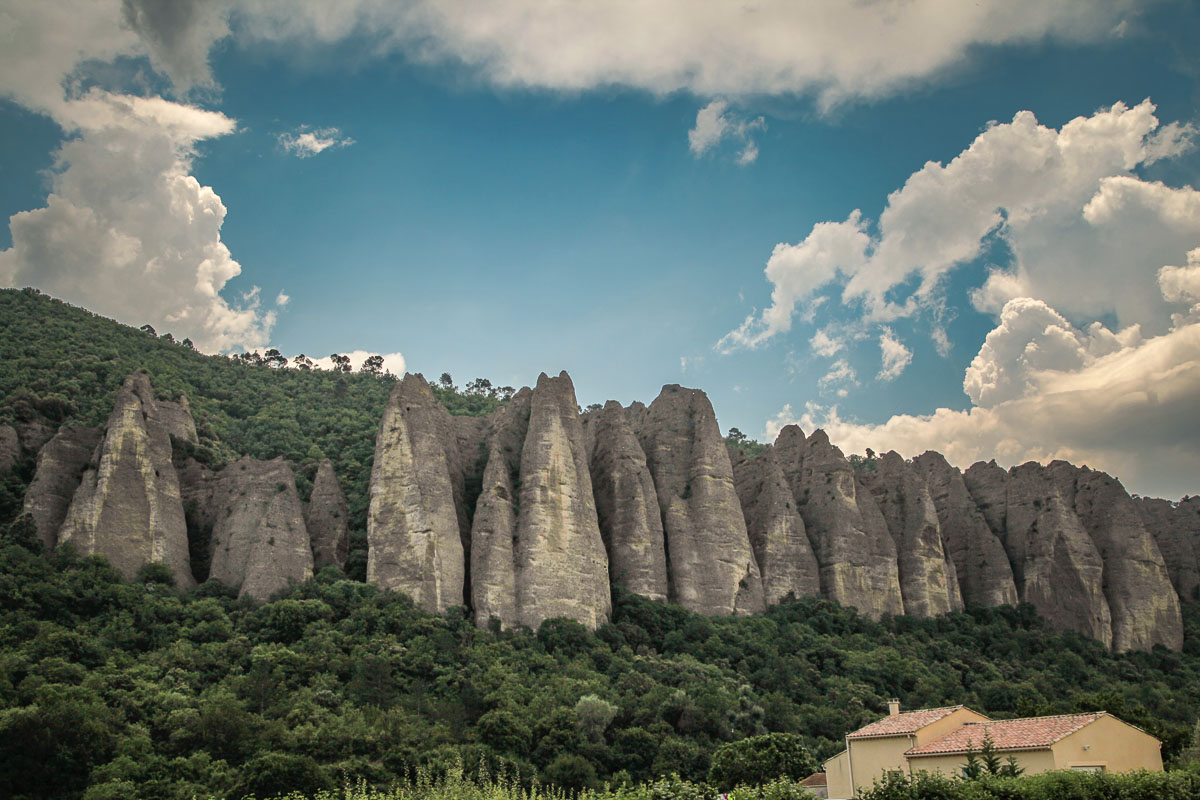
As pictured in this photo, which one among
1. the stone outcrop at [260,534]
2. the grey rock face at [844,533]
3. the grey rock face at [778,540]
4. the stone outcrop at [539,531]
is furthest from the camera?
the grey rock face at [844,533]

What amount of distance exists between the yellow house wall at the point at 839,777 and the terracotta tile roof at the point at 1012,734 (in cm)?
296

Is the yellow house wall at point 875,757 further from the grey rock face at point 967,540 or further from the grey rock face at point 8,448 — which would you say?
the grey rock face at point 8,448

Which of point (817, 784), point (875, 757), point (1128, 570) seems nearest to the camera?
point (875, 757)

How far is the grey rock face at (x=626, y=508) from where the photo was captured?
59.5m

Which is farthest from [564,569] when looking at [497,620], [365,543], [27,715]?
[27,715]

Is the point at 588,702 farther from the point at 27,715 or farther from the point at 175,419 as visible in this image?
the point at 175,419

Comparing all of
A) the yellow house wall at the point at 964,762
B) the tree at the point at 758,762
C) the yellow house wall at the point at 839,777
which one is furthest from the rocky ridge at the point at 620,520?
the yellow house wall at the point at 964,762

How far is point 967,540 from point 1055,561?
19.6 feet

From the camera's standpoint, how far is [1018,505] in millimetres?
74688

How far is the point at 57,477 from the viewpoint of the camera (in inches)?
1965

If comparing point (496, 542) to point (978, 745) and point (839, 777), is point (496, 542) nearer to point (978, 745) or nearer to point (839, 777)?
point (839, 777)

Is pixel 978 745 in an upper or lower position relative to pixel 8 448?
lower

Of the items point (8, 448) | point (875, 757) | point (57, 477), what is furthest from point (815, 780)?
point (8, 448)

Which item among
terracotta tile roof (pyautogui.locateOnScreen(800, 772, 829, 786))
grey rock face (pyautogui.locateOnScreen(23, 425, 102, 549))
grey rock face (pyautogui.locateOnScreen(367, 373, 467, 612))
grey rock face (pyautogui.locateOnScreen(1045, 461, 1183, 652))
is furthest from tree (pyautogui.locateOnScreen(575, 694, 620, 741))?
grey rock face (pyautogui.locateOnScreen(1045, 461, 1183, 652))
